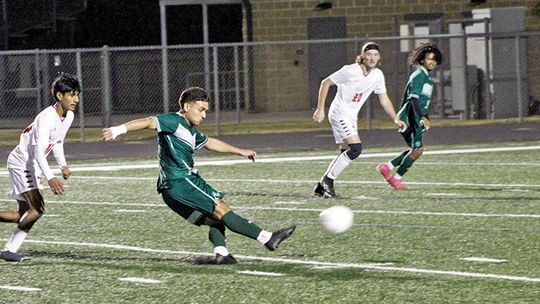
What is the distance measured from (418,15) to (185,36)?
748 cm

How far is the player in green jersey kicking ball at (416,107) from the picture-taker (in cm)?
1742

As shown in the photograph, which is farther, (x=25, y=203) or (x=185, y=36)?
(x=185, y=36)

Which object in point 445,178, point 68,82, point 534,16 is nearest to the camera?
point 68,82

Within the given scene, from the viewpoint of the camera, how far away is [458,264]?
11195 mm

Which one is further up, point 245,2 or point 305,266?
point 245,2

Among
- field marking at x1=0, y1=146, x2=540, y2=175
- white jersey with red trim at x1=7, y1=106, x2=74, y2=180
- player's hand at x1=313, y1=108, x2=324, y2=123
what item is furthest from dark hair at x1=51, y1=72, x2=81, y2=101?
field marking at x1=0, y1=146, x2=540, y2=175

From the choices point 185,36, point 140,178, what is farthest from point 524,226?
point 185,36

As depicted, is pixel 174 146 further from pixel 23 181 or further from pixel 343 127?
pixel 343 127

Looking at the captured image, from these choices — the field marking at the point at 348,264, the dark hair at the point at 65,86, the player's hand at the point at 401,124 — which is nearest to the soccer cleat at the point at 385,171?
the player's hand at the point at 401,124

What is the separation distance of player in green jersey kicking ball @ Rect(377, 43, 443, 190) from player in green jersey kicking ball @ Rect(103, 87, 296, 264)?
615 cm

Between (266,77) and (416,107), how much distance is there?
18.3 metres

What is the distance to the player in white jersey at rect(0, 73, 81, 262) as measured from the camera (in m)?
11.8

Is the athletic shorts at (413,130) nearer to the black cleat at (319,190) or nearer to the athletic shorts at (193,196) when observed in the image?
the black cleat at (319,190)

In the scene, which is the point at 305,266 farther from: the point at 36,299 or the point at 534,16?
the point at 534,16
